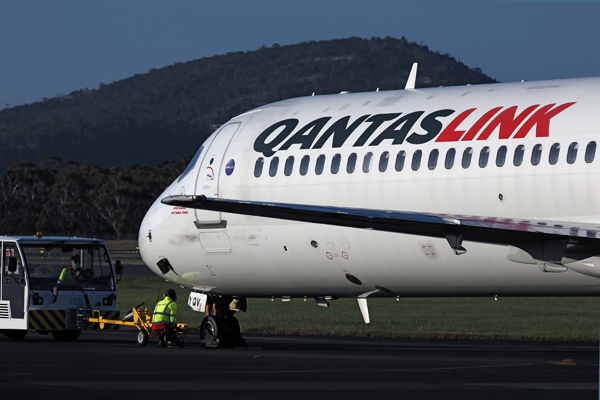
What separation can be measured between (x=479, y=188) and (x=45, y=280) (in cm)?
1382

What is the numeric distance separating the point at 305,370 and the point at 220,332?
16.5ft

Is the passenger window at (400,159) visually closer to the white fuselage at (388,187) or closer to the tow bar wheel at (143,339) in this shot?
the white fuselage at (388,187)

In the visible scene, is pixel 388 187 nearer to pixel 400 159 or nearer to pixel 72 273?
pixel 400 159

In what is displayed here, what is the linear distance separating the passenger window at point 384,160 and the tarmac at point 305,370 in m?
3.47

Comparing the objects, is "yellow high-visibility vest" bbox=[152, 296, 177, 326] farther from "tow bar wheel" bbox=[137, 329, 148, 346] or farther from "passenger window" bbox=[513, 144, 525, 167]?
"passenger window" bbox=[513, 144, 525, 167]

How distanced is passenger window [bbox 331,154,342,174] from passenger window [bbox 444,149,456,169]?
2.30 m

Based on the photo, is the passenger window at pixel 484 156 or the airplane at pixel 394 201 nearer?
the airplane at pixel 394 201

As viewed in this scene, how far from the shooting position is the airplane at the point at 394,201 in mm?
14977

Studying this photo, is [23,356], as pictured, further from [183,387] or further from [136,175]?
[136,175]

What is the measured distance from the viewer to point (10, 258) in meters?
26.4

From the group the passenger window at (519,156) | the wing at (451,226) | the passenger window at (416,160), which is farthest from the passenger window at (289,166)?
the wing at (451,226)

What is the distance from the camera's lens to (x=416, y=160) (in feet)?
58.5

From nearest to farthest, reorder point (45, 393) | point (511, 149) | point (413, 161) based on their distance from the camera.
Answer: point (45, 393) < point (511, 149) < point (413, 161)

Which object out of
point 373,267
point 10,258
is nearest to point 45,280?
point 10,258
